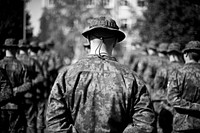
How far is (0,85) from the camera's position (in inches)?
255

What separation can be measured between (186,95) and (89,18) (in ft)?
69.9

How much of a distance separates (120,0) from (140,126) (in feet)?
106

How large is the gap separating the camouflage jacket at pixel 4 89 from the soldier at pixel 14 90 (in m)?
0.34

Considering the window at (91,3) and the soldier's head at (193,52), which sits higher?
the window at (91,3)

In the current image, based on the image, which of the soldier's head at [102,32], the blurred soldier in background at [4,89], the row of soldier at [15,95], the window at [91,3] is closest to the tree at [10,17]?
the row of soldier at [15,95]

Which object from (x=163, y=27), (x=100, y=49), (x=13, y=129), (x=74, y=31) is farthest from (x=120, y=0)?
(x=100, y=49)

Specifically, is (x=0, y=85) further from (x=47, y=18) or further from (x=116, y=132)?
(x=47, y=18)

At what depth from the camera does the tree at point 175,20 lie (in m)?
13.9

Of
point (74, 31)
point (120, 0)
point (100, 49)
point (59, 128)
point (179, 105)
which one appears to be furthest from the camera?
point (74, 31)

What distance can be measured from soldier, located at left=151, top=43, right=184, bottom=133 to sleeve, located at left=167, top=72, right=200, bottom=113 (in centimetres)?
213

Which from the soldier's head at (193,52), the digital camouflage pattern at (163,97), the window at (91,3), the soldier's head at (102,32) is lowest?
the digital camouflage pattern at (163,97)

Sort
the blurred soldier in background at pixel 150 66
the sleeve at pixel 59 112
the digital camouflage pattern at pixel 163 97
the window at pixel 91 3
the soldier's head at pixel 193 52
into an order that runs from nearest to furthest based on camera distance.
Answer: the sleeve at pixel 59 112, the soldier's head at pixel 193 52, the digital camouflage pattern at pixel 163 97, the blurred soldier in background at pixel 150 66, the window at pixel 91 3

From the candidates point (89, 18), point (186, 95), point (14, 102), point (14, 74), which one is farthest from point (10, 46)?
point (89, 18)

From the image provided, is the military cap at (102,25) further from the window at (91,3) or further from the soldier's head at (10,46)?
the window at (91,3)
